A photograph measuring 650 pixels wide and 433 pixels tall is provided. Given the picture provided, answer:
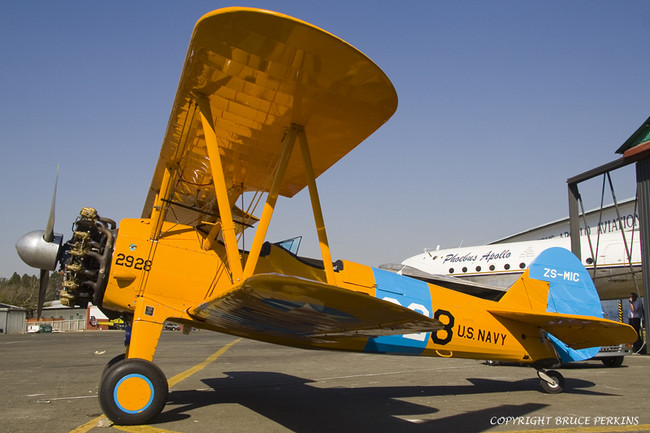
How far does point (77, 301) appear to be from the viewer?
561 cm

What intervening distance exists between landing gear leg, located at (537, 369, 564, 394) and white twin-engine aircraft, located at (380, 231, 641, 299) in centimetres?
1243

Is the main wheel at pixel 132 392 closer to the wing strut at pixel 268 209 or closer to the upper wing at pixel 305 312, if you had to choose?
the upper wing at pixel 305 312

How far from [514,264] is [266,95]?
878 inches

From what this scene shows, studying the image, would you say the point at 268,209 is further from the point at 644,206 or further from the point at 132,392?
the point at 644,206

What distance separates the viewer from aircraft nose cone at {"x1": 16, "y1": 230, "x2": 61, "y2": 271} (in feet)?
18.9

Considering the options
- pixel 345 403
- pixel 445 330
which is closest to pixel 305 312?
pixel 345 403

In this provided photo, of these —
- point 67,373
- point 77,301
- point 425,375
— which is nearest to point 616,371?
point 425,375

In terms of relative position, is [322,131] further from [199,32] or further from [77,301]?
[77,301]

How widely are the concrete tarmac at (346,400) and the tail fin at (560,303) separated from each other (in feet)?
2.26

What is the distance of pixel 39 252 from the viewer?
5762 mm

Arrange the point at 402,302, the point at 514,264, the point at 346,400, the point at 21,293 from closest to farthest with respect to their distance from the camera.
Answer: the point at 346,400, the point at 402,302, the point at 514,264, the point at 21,293

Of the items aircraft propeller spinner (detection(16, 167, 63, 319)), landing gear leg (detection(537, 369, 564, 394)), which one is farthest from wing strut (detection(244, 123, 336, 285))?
landing gear leg (detection(537, 369, 564, 394))

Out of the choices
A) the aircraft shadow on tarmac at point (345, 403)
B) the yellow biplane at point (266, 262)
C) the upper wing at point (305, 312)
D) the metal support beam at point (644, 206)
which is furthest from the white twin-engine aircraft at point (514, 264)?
the upper wing at point (305, 312)

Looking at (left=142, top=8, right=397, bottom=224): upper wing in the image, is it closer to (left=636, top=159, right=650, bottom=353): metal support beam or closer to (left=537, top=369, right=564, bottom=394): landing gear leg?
(left=537, top=369, right=564, bottom=394): landing gear leg
